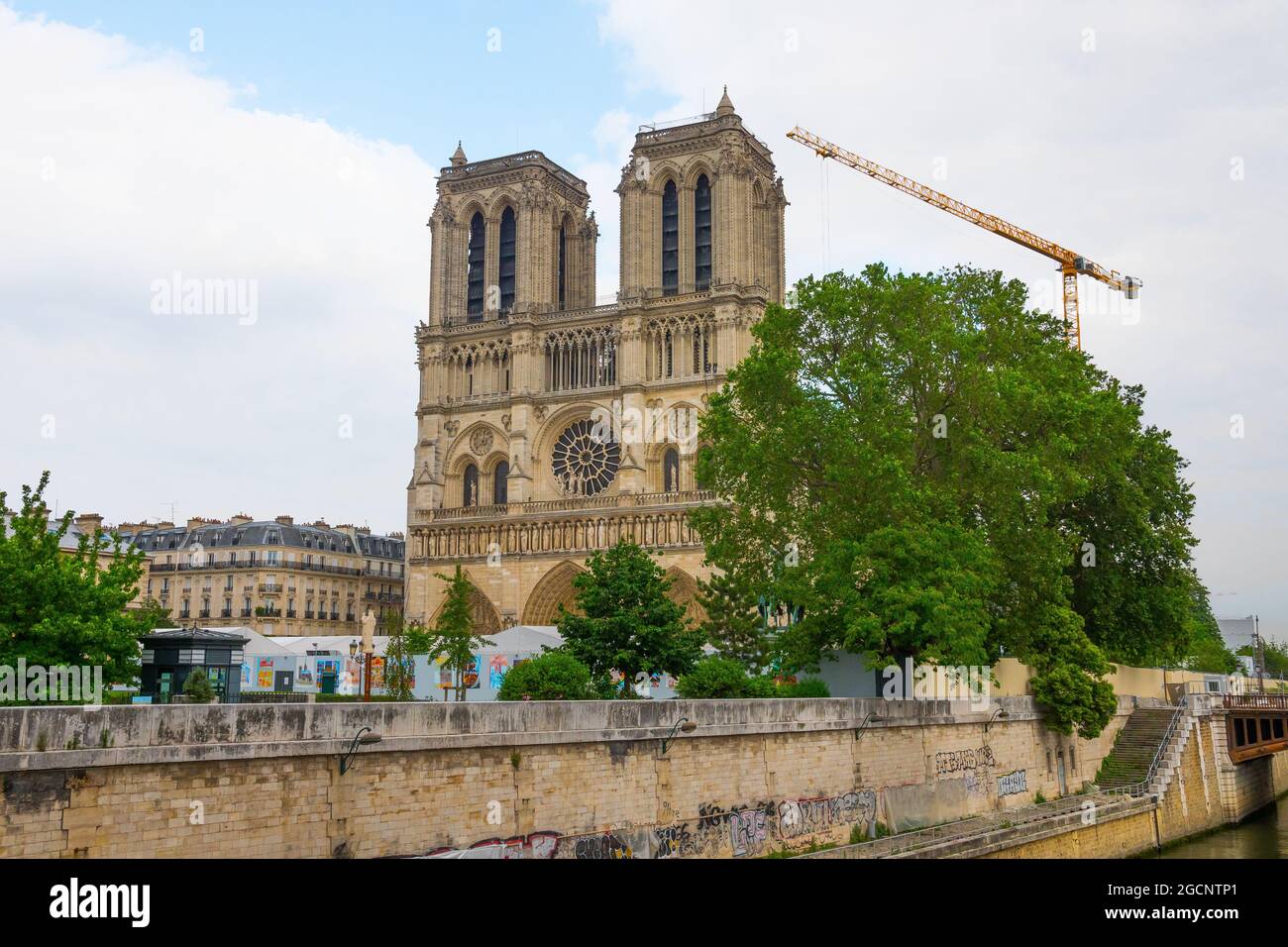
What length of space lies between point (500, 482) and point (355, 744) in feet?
168

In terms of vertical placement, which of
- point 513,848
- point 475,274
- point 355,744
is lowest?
point 513,848

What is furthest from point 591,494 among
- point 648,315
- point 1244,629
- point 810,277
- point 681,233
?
point 1244,629

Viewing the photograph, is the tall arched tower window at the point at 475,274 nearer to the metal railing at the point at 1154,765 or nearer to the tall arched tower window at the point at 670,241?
the tall arched tower window at the point at 670,241

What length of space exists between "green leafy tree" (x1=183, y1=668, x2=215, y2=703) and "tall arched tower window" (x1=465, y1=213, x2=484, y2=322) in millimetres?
43695

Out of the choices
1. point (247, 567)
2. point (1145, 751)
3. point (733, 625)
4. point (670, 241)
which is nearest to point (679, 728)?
point (733, 625)

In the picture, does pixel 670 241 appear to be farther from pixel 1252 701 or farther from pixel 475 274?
pixel 1252 701

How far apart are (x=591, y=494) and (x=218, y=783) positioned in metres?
49.3

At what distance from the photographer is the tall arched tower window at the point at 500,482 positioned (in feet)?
215

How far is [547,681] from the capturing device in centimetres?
2298

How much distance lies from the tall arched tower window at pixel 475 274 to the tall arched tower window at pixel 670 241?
421 inches

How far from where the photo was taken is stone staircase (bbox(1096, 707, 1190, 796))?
32062 millimetres

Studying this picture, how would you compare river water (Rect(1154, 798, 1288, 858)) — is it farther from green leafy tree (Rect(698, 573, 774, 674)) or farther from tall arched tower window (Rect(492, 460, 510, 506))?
tall arched tower window (Rect(492, 460, 510, 506))

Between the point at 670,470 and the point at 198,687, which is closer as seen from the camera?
the point at 198,687
